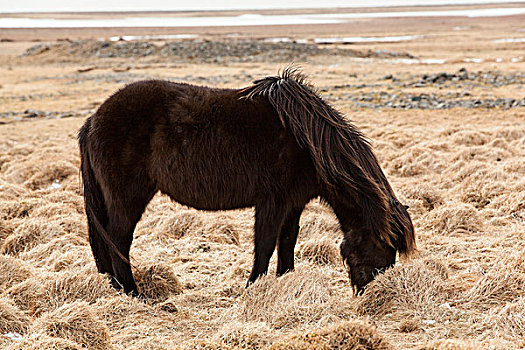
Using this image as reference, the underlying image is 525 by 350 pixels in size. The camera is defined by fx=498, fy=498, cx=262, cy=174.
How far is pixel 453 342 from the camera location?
3229 millimetres

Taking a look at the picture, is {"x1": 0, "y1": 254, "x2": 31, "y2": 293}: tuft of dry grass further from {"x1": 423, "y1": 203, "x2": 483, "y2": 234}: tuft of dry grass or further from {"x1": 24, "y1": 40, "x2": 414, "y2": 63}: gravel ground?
{"x1": 24, "y1": 40, "x2": 414, "y2": 63}: gravel ground

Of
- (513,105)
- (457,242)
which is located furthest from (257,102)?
(513,105)

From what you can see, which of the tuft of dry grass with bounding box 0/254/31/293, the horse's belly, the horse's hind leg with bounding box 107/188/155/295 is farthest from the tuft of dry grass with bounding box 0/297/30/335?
the horse's belly

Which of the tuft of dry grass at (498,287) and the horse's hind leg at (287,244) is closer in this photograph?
the tuft of dry grass at (498,287)

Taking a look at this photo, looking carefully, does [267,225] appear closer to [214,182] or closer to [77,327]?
[214,182]

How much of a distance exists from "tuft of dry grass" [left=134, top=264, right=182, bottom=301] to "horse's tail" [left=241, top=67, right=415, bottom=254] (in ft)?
5.89

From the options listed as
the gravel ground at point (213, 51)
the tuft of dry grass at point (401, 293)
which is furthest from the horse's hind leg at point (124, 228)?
the gravel ground at point (213, 51)

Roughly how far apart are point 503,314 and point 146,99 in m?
3.45

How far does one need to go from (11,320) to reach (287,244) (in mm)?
2394

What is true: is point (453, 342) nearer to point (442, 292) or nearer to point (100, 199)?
point (442, 292)

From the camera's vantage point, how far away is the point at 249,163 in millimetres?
4344

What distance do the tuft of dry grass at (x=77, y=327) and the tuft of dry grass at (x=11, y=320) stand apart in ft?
0.70

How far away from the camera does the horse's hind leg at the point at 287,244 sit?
4723mm

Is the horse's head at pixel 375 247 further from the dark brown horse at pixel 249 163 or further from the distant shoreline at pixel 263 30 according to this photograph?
the distant shoreline at pixel 263 30
